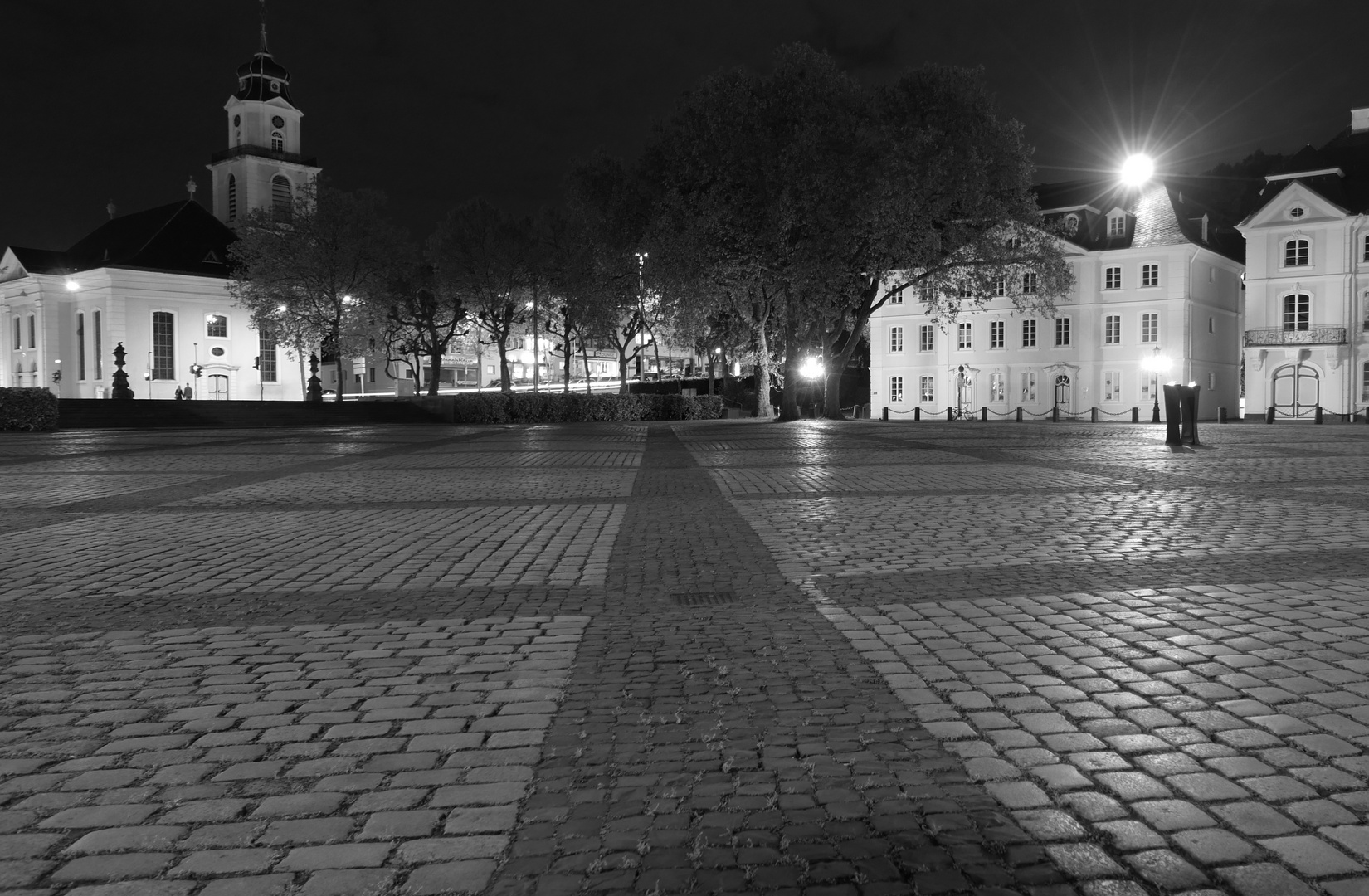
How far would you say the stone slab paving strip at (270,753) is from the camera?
2873mm

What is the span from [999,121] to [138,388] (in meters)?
54.9

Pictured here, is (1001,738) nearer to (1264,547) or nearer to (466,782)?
(466,782)

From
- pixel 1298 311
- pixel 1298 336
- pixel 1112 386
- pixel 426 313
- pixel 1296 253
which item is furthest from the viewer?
pixel 426 313

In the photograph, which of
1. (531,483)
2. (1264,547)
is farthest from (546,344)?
(1264,547)

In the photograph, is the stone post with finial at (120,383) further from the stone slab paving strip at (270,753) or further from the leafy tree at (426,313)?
the stone slab paving strip at (270,753)

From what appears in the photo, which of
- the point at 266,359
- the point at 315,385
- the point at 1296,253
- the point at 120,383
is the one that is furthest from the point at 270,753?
the point at 266,359

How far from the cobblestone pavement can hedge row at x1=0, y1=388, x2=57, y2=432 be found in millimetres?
26871

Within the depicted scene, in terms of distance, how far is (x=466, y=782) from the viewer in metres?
3.40

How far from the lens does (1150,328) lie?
50.9 metres

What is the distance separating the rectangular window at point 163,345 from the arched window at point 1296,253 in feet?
212

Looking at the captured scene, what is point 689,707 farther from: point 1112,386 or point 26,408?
point 1112,386

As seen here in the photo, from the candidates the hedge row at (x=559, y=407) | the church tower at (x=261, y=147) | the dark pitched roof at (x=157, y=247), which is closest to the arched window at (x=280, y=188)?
the church tower at (x=261, y=147)

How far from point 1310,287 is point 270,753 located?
5503 centimetres

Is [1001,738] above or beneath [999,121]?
beneath
